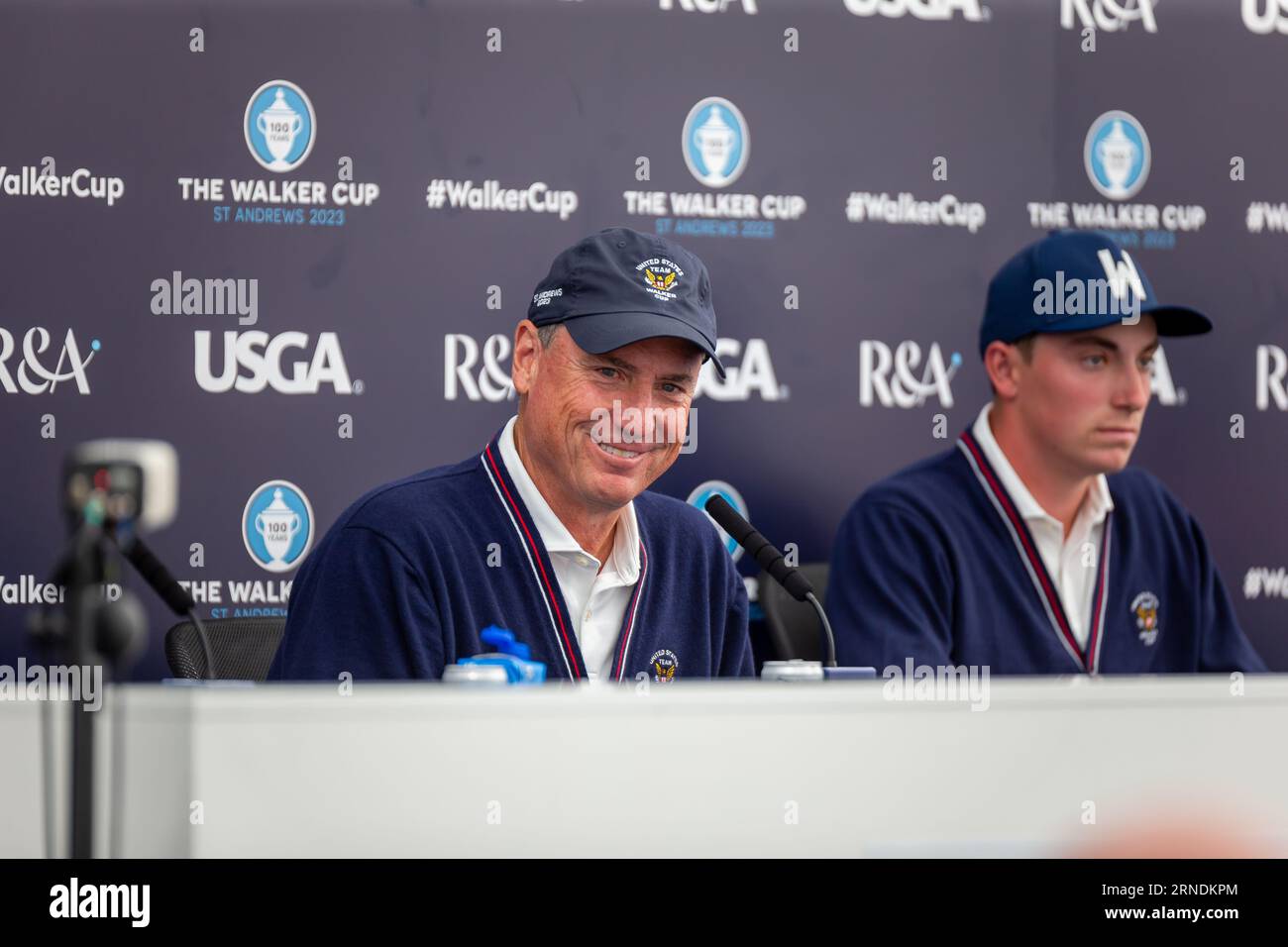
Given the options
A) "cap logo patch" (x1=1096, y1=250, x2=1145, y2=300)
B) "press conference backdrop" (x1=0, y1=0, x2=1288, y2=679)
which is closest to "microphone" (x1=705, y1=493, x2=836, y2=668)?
"cap logo patch" (x1=1096, y1=250, x2=1145, y2=300)

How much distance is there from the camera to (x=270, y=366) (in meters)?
3.08

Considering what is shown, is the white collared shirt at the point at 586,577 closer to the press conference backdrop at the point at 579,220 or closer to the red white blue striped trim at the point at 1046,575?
the red white blue striped trim at the point at 1046,575

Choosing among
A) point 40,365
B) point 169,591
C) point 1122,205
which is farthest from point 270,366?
point 1122,205

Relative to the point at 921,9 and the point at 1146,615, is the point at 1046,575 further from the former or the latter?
the point at 921,9

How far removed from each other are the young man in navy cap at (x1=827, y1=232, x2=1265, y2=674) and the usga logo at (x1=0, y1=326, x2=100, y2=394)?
176 cm

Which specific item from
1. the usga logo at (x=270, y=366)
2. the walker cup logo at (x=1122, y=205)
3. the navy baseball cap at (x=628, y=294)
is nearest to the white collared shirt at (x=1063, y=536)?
the navy baseball cap at (x=628, y=294)

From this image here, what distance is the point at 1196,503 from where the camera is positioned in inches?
139

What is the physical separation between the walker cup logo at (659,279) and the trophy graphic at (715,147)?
5.38 ft

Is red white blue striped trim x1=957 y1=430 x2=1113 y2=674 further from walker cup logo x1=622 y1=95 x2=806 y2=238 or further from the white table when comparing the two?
→ the white table

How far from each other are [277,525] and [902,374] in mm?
1543

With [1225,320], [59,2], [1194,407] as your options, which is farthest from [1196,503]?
[59,2]

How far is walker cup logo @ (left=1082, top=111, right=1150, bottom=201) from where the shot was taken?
351cm
